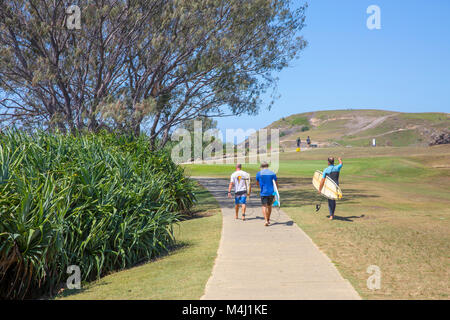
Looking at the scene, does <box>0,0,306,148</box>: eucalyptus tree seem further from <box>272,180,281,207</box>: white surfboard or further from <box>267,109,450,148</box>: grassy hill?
<box>267,109,450,148</box>: grassy hill

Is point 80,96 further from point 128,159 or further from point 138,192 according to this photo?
point 138,192

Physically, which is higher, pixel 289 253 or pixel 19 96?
pixel 19 96

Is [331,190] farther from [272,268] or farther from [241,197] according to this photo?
[272,268]

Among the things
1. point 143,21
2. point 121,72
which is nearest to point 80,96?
point 121,72

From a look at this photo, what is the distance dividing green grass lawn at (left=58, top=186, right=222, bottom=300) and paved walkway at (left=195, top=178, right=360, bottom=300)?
0.24m

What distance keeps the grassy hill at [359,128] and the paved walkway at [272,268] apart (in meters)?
60.4

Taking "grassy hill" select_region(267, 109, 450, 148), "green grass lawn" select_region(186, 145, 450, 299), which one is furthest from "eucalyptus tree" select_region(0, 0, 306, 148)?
"grassy hill" select_region(267, 109, 450, 148)

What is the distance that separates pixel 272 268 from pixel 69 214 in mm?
4311

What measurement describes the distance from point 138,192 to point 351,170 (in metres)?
31.3

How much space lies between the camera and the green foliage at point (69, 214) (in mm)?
8203

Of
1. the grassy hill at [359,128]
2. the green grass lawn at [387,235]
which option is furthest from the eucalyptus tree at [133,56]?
the grassy hill at [359,128]

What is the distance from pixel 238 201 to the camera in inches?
549

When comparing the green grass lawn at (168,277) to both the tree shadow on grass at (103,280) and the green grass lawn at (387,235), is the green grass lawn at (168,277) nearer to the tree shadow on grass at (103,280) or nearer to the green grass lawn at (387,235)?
the tree shadow on grass at (103,280)

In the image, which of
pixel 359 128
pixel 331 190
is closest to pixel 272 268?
pixel 331 190
